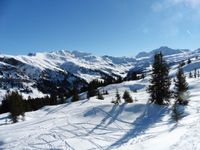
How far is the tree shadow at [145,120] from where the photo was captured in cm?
3077

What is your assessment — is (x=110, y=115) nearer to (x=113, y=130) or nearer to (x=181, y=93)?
(x=113, y=130)

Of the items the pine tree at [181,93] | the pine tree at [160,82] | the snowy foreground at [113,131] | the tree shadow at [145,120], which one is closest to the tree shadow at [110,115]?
the snowy foreground at [113,131]

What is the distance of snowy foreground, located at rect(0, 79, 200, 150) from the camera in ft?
87.6

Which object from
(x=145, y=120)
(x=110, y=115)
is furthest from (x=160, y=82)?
(x=110, y=115)

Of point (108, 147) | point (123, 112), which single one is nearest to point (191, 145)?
point (108, 147)

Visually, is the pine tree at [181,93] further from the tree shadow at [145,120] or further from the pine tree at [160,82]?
the tree shadow at [145,120]

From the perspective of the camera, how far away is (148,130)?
33062mm

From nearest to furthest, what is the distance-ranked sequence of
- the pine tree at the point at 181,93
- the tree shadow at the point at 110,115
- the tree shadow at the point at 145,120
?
1. the tree shadow at the point at 145,120
2. the tree shadow at the point at 110,115
3. the pine tree at the point at 181,93

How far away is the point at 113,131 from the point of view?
34.4 metres

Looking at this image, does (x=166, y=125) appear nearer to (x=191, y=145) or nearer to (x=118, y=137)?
(x=118, y=137)

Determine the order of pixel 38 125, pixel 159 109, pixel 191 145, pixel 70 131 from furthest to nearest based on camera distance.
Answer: pixel 159 109
pixel 38 125
pixel 70 131
pixel 191 145

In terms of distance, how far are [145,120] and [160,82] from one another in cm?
902

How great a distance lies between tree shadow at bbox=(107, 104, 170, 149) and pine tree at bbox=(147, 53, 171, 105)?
205 centimetres

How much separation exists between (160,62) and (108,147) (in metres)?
22.1
